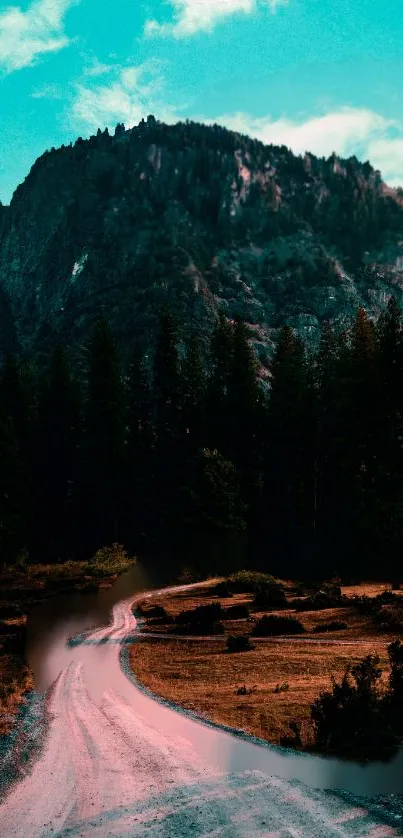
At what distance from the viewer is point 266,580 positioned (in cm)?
4256

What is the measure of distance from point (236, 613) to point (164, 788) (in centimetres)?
1969

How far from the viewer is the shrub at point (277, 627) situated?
27672 mm

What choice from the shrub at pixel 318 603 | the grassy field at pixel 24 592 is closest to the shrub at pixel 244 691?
the grassy field at pixel 24 592

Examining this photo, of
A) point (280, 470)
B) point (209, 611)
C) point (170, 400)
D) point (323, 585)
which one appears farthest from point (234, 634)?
point (170, 400)

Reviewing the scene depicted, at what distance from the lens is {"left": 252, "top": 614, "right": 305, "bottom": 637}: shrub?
27.7m

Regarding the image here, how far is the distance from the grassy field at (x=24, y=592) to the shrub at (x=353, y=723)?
8.78m

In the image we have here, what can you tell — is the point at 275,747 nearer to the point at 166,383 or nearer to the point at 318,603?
the point at 318,603

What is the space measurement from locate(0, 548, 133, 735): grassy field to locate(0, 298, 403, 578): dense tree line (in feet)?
24.4

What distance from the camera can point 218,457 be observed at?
221 ft

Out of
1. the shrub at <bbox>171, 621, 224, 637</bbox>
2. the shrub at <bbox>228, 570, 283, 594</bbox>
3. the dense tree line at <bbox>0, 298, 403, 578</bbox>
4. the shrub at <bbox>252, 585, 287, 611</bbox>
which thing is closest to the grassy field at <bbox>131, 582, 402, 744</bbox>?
the shrub at <bbox>171, 621, 224, 637</bbox>

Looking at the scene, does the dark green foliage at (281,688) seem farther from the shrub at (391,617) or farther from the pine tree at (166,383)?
the pine tree at (166,383)

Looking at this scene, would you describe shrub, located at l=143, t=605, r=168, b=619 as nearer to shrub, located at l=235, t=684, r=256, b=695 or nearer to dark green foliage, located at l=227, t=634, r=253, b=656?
dark green foliage, located at l=227, t=634, r=253, b=656

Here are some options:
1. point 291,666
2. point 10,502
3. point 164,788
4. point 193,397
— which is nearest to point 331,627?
point 291,666

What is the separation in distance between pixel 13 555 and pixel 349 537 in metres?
32.9
